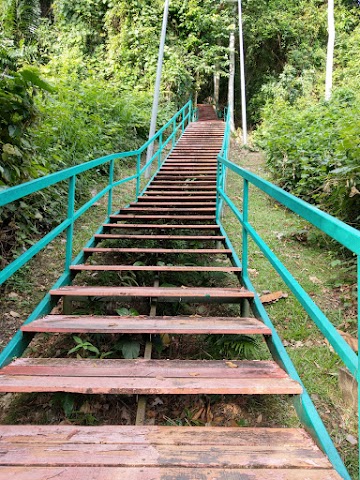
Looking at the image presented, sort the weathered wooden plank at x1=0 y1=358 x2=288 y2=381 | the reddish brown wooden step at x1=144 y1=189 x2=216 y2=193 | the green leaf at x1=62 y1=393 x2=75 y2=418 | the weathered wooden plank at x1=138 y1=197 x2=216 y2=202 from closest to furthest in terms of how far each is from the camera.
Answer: the weathered wooden plank at x1=0 y1=358 x2=288 y2=381 < the green leaf at x1=62 y1=393 x2=75 y2=418 < the weathered wooden plank at x1=138 y1=197 x2=216 y2=202 < the reddish brown wooden step at x1=144 y1=189 x2=216 y2=193

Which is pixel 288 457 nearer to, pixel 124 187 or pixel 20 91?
pixel 20 91

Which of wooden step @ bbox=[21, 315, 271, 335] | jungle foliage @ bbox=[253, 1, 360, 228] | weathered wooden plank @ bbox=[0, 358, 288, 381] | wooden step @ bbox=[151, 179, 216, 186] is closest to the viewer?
weathered wooden plank @ bbox=[0, 358, 288, 381]

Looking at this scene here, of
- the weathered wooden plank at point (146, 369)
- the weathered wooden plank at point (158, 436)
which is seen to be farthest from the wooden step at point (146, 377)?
the weathered wooden plank at point (158, 436)

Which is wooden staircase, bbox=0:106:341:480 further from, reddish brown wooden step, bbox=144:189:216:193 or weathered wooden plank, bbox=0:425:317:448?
reddish brown wooden step, bbox=144:189:216:193

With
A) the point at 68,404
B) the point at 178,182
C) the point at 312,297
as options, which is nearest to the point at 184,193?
the point at 178,182

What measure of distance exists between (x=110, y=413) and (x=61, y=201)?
3.29 meters

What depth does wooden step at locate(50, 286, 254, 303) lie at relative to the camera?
2545 millimetres

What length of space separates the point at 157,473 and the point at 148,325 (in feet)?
3.54

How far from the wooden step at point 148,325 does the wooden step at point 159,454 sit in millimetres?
698

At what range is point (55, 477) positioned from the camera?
1.19 metres

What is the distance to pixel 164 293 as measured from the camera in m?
2.57

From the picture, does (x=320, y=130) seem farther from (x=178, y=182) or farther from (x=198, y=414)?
(x=198, y=414)

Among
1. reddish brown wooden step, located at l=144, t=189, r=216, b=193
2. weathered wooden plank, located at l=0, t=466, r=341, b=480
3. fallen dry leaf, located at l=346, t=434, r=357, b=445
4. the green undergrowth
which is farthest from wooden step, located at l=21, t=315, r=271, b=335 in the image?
reddish brown wooden step, located at l=144, t=189, r=216, b=193

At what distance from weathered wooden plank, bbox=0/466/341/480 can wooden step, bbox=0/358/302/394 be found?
39 cm
